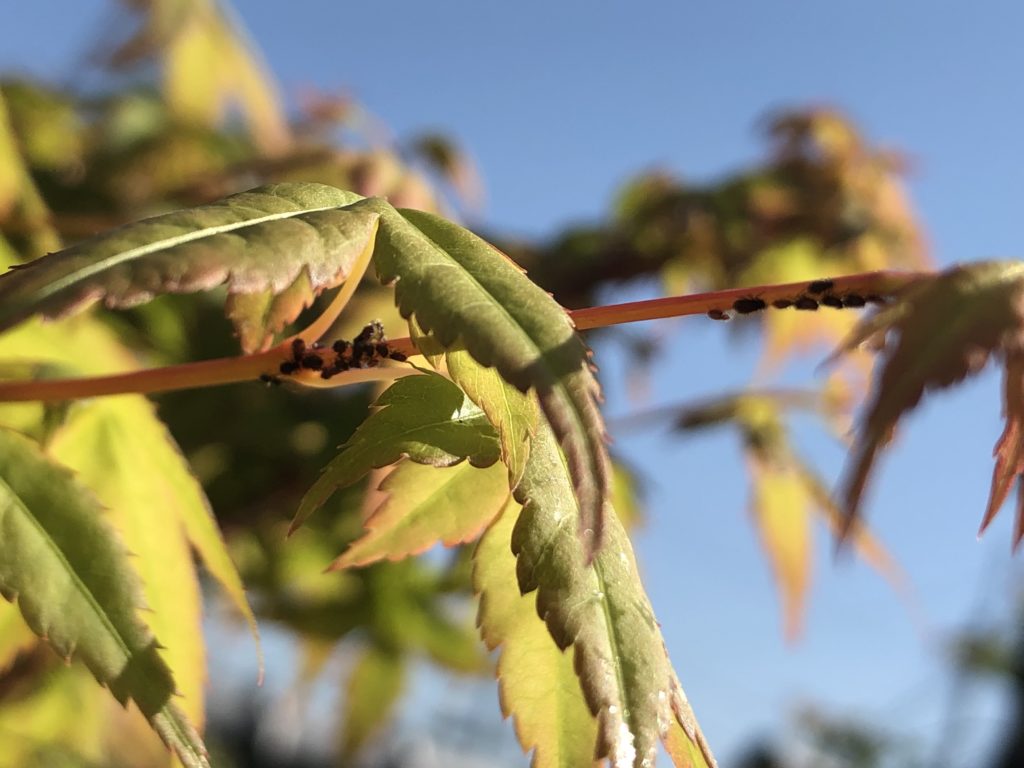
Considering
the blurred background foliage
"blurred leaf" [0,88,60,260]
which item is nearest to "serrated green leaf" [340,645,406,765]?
the blurred background foliage

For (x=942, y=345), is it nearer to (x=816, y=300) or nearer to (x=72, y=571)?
(x=816, y=300)

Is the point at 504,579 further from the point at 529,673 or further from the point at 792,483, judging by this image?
the point at 792,483

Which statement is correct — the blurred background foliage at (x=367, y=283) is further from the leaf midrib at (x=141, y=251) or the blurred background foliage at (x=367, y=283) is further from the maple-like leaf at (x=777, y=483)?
the leaf midrib at (x=141, y=251)

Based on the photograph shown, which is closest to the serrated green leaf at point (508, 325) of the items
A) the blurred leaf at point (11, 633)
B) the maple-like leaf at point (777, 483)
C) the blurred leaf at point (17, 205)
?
the blurred leaf at point (11, 633)

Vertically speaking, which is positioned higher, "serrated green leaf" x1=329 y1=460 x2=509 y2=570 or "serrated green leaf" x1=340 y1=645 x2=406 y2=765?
"serrated green leaf" x1=329 y1=460 x2=509 y2=570

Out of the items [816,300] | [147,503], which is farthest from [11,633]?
[816,300]

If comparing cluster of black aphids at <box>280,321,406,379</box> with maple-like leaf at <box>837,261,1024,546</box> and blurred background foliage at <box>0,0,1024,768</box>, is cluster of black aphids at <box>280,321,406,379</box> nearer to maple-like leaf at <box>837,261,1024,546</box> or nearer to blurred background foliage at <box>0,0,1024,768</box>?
maple-like leaf at <box>837,261,1024,546</box>
